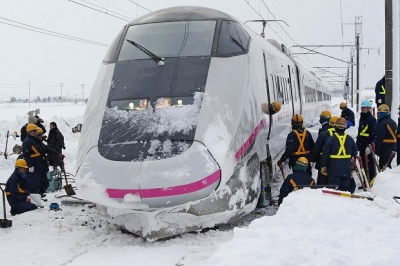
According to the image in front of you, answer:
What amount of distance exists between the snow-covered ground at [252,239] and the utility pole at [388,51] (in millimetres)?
4684

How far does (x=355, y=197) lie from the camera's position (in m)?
5.69

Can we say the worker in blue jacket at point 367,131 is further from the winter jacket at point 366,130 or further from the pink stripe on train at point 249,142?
the pink stripe on train at point 249,142

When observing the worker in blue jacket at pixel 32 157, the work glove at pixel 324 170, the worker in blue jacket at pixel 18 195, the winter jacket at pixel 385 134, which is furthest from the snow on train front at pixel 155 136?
the winter jacket at pixel 385 134

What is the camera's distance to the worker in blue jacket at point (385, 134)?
9.09 meters

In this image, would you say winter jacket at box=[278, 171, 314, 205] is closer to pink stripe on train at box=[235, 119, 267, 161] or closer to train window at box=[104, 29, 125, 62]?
pink stripe on train at box=[235, 119, 267, 161]

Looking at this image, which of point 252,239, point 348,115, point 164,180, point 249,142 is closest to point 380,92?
point 348,115

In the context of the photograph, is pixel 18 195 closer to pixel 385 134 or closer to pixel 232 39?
pixel 232 39

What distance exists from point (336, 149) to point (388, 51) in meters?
5.98

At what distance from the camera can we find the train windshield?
22.0ft

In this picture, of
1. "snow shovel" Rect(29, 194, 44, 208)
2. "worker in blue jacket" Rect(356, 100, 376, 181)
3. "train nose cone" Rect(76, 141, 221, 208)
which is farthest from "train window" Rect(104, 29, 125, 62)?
"worker in blue jacket" Rect(356, 100, 376, 181)

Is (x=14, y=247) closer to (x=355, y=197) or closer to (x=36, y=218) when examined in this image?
(x=36, y=218)

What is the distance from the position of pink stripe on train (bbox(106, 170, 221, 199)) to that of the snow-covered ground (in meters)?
0.68

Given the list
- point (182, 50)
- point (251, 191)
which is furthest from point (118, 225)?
point (182, 50)

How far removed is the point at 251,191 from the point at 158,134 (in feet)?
5.23
